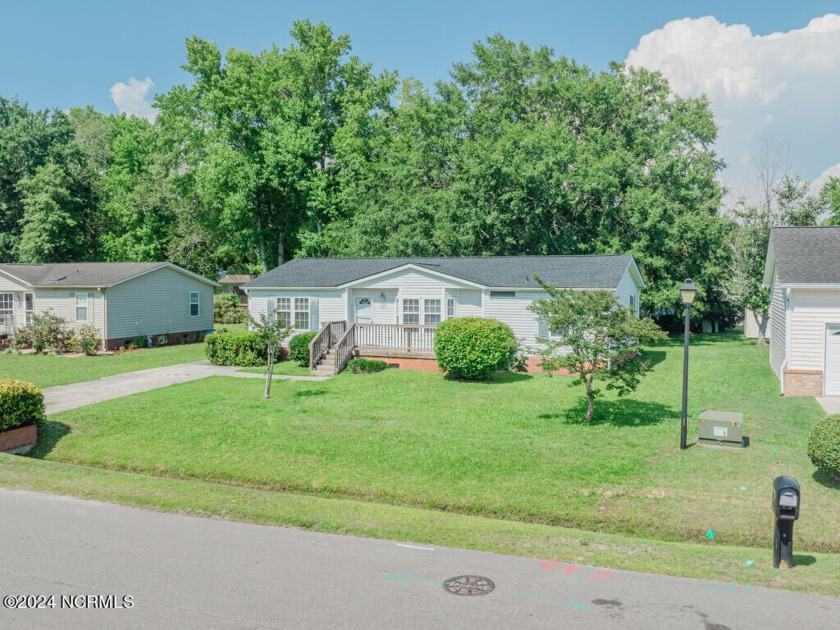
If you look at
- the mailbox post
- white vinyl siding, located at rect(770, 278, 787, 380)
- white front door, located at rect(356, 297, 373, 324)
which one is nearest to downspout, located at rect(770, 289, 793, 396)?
white vinyl siding, located at rect(770, 278, 787, 380)

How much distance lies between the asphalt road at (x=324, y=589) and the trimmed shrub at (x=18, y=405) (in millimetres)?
5822

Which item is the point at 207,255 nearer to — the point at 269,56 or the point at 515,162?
the point at 269,56

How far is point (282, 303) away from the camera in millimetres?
26438

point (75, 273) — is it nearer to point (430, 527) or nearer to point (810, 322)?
point (430, 527)

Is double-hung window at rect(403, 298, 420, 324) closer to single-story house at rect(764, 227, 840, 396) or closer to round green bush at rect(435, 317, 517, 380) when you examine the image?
round green bush at rect(435, 317, 517, 380)

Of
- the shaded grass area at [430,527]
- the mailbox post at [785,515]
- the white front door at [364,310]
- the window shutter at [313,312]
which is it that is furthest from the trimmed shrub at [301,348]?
the mailbox post at [785,515]

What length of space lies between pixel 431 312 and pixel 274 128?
74.7 ft

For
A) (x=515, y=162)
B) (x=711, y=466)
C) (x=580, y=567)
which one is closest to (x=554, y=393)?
(x=711, y=466)

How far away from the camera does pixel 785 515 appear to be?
23.7 ft

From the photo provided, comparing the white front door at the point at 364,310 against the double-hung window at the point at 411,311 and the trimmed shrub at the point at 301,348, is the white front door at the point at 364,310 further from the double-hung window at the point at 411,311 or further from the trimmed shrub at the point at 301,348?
the trimmed shrub at the point at 301,348

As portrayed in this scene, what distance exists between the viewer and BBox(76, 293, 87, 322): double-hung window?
98.8 ft

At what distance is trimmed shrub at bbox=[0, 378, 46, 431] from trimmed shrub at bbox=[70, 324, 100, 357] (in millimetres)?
15654

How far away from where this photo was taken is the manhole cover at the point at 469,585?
6570 mm

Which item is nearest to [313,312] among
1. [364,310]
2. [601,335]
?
[364,310]
